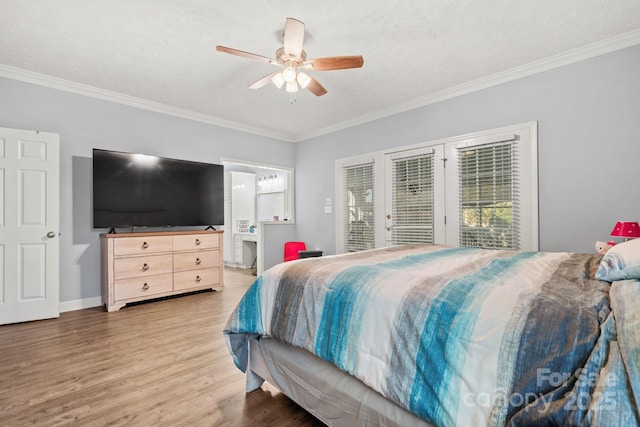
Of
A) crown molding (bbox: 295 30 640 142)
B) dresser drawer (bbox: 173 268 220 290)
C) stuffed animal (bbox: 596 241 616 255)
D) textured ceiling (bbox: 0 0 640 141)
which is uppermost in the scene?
textured ceiling (bbox: 0 0 640 141)

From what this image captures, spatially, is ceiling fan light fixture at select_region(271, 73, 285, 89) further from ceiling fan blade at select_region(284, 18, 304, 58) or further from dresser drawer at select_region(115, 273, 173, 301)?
dresser drawer at select_region(115, 273, 173, 301)

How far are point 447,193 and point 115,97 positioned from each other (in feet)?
14.1

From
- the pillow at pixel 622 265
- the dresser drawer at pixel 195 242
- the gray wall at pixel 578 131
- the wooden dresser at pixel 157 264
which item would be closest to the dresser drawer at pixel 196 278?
the wooden dresser at pixel 157 264

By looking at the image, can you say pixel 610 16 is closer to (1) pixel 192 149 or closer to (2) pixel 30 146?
(1) pixel 192 149

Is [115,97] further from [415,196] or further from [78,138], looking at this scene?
[415,196]

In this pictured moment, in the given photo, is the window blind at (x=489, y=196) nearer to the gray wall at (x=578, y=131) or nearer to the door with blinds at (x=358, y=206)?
the gray wall at (x=578, y=131)

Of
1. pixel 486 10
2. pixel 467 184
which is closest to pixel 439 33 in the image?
pixel 486 10

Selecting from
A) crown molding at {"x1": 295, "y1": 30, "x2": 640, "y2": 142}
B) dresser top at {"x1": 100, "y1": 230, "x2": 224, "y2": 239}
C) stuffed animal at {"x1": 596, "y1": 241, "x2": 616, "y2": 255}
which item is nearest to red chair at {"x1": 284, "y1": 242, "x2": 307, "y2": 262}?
dresser top at {"x1": 100, "y1": 230, "x2": 224, "y2": 239}

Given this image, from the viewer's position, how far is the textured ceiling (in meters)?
2.25

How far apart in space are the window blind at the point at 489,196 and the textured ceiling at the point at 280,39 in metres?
0.88

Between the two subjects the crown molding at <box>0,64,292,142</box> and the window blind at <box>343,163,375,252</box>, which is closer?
the crown molding at <box>0,64,292,142</box>

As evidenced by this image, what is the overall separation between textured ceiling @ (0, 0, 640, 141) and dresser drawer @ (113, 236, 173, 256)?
1809 millimetres

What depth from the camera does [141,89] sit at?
3.66m

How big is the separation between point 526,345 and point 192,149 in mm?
4609
